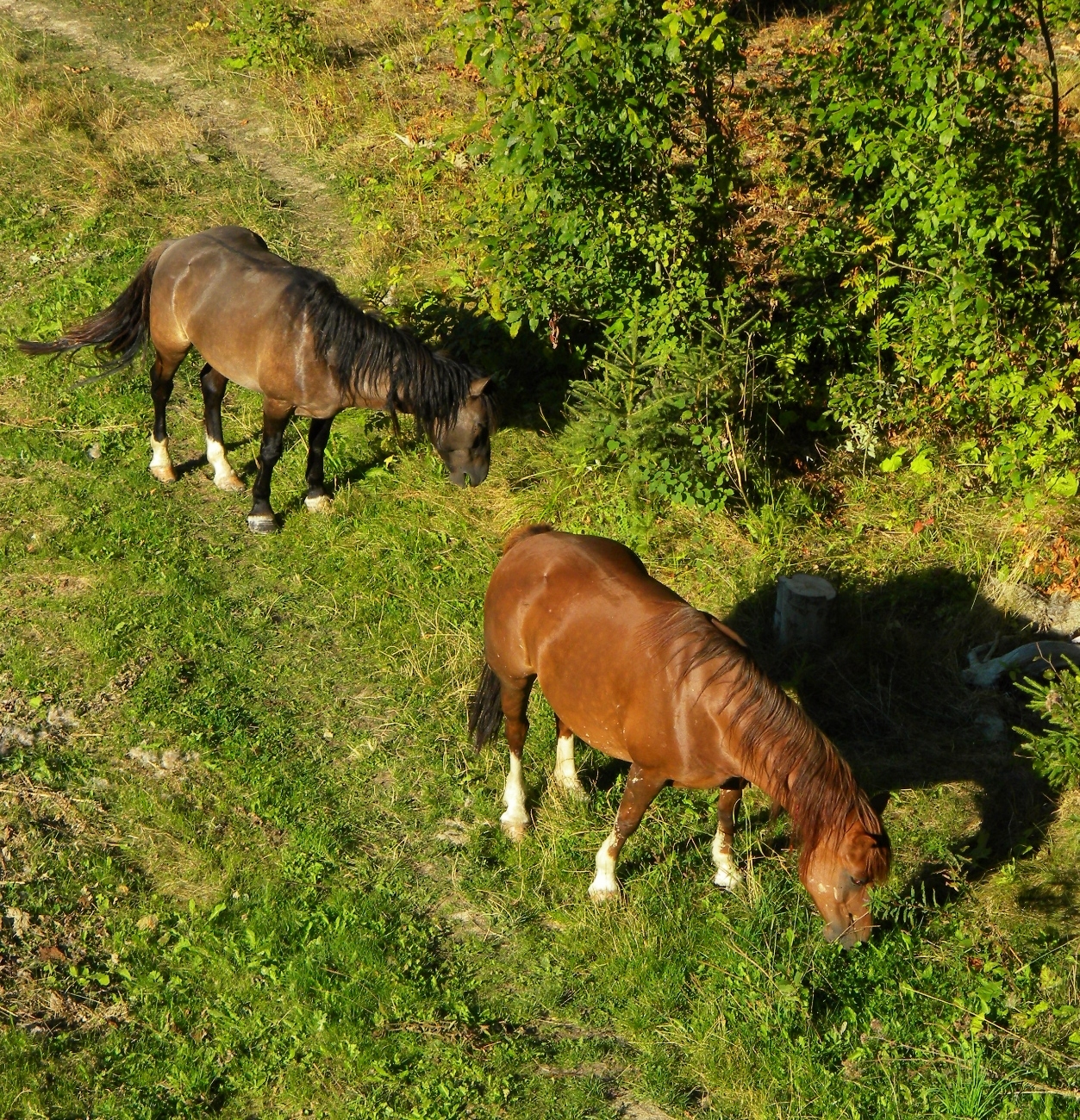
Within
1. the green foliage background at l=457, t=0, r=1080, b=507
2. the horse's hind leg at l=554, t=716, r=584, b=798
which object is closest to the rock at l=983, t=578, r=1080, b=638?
the green foliage background at l=457, t=0, r=1080, b=507

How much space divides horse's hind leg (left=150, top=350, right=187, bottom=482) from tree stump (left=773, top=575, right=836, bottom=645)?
4.57 m

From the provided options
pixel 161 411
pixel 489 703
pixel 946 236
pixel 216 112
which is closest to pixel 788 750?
pixel 489 703

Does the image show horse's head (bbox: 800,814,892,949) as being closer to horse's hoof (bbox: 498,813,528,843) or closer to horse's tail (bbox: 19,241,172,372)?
horse's hoof (bbox: 498,813,528,843)

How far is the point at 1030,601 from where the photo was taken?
6.62 metres

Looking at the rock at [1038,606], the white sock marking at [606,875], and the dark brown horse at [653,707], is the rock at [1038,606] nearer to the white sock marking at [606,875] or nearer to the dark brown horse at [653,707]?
the dark brown horse at [653,707]

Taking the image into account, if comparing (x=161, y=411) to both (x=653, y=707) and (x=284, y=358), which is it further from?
(x=653, y=707)

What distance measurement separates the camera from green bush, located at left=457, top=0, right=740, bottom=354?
618cm

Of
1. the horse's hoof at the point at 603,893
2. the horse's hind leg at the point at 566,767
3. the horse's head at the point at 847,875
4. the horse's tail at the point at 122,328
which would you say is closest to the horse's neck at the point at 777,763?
the horse's head at the point at 847,875

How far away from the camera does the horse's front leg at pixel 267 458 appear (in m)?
7.48

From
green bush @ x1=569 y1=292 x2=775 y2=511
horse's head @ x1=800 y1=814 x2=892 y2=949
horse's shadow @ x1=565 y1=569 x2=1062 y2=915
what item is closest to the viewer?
horse's head @ x1=800 y1=814 x2=892 y2=949

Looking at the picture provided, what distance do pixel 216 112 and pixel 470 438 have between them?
8.21 m

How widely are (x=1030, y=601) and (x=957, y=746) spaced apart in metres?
1.24

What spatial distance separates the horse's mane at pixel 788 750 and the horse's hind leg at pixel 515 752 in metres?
1.01

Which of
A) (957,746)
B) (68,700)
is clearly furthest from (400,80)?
(957,746)
